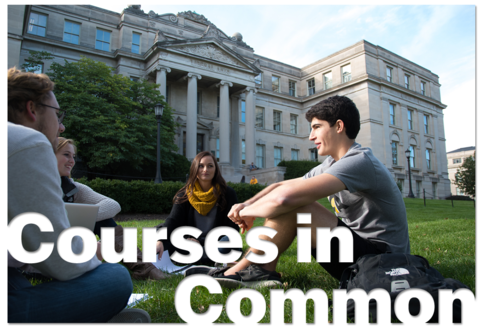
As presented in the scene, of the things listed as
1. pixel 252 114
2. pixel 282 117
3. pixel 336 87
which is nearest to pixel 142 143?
pixel 252 114

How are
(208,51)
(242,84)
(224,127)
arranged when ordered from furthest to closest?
(242,84) → (224,127) → (208,51)

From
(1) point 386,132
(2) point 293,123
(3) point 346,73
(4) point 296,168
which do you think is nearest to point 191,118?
(4) point 296,168

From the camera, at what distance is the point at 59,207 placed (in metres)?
1.39

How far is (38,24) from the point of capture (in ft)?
85.4

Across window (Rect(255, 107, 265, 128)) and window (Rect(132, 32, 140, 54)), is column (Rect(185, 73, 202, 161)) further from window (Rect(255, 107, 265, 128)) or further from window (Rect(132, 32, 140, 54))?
window (Rect(255, 107, 265, 128))

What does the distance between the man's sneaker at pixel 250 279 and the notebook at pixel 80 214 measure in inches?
40.3

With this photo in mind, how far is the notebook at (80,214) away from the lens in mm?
2047

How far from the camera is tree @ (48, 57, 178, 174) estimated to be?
18203 mm

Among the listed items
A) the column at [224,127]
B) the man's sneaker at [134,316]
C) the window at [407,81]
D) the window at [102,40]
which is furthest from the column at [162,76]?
the window at [407,81]

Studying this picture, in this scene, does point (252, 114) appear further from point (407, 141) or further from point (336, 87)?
point (407, 141)

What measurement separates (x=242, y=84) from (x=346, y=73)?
13.7 metres

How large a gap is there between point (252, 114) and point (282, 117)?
8.16m

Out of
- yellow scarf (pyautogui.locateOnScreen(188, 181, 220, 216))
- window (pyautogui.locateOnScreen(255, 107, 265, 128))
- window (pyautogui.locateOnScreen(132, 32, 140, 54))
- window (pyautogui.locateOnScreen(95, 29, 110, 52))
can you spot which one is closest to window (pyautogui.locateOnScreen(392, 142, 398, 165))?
window (pyautogui.locateOnScreen(255, 107, 265, 128))

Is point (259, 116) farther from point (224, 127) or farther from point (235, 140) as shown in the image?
point (224, 127)
